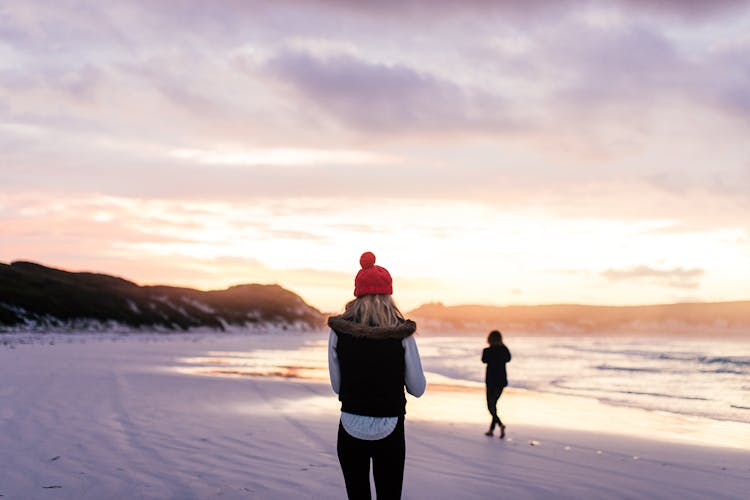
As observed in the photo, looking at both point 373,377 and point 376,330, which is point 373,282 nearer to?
point 376,330

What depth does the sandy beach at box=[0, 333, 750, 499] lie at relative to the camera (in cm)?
789

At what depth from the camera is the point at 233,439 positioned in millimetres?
10805

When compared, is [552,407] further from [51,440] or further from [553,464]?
[51,440]

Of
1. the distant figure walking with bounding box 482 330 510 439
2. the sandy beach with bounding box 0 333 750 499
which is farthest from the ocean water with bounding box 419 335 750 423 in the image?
the distant figure walking with bounding box 482 330 510 439

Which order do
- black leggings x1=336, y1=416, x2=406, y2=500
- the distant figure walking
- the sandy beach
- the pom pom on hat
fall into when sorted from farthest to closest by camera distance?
the distant figure walking < the sandy beach < the pom pom on hat < black leggings x1=336, y1=416, x2=406, y2=500

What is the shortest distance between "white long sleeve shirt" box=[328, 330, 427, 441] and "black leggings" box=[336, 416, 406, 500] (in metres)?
0.05

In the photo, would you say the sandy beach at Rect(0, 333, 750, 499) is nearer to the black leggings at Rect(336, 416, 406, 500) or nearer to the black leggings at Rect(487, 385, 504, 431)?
the black leggings at Rect(487, 385, 504, 431)

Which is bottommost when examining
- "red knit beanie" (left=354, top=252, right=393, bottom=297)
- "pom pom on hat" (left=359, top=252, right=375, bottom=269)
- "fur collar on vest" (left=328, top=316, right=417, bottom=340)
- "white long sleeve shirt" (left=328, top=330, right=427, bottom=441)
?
"white long sleeve shirt" (left=328, top=330, right=427, bottom=441)

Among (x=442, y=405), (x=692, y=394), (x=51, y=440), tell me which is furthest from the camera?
(x=692, y=394)

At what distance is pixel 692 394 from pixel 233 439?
59.8ft

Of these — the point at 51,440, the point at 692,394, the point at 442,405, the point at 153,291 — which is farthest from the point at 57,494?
the point at 153,291

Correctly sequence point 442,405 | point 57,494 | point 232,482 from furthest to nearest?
point 442,405 → point 232,482 → point 57,494

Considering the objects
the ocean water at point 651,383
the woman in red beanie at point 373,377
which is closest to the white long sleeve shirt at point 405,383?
the woman in red beanie at point 373,377

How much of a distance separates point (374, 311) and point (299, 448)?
6.34 metres
